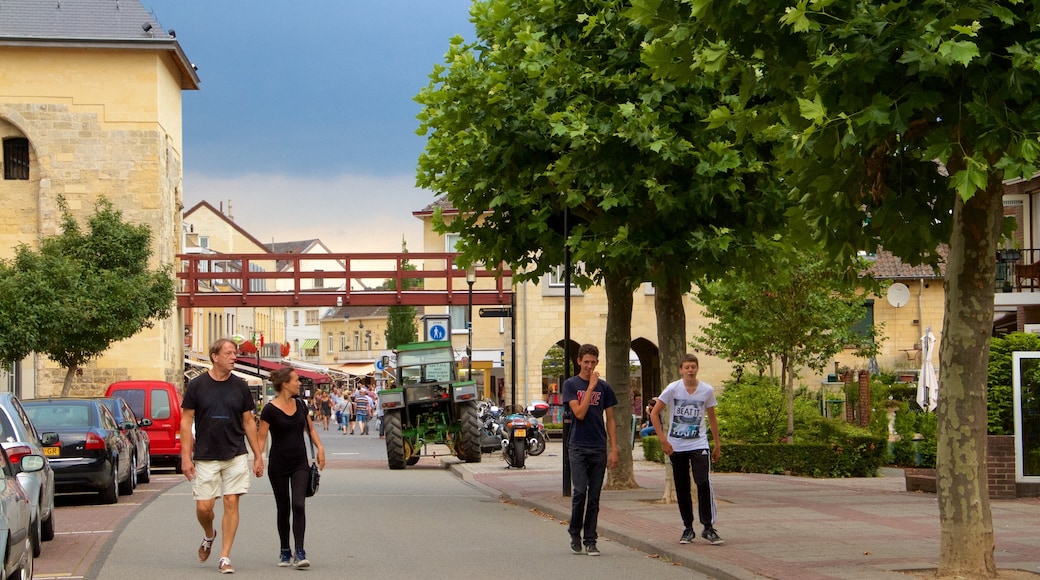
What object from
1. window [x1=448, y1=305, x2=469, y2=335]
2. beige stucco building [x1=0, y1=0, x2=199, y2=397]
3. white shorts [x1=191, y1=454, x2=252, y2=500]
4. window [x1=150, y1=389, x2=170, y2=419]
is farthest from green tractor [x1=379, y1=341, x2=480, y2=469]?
window [x1=448, y1=305, x2=469, y2=335]

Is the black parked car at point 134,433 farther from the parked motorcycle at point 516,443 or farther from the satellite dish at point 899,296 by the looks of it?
the satellite dish at point 899,296

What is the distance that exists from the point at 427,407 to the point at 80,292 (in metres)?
12.5

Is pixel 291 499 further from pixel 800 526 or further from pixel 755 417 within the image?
pixel 755 417

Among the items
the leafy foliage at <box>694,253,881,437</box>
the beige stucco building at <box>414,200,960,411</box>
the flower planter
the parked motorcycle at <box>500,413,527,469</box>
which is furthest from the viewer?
the beige stucco building at <box>414,200,960,411</box>

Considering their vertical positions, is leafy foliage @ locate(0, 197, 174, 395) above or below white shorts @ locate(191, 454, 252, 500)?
above

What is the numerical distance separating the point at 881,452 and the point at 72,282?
2208 cm

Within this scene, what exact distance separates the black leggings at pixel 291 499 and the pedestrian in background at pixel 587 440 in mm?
2344

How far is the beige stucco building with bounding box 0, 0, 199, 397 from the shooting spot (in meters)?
49.8

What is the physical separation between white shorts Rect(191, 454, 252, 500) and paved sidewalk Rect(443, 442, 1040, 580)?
10.9 ft

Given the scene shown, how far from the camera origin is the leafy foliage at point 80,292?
36.1m

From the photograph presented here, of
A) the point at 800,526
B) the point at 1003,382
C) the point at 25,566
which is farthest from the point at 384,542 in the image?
the point at 1003,382

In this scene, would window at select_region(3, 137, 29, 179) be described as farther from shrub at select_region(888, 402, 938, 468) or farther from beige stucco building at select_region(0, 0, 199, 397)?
shrub at select_region(888, 402, 938, 468)

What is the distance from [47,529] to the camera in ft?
44.8

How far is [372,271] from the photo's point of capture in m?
48.9
